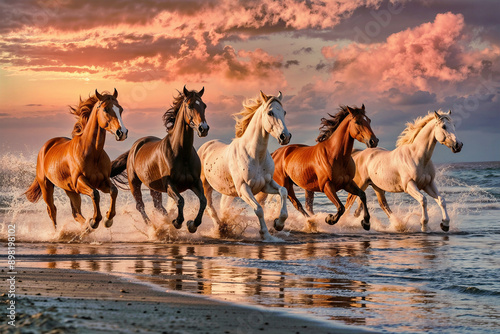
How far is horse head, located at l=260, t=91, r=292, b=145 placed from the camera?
36.7 feet

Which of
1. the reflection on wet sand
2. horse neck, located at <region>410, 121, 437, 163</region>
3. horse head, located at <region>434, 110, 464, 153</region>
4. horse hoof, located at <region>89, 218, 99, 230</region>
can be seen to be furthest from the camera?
horse neck, located at <region>410, 121, 437, 163</region>

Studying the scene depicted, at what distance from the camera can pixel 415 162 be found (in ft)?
49.5

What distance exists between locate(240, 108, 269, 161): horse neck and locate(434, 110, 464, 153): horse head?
4.43m

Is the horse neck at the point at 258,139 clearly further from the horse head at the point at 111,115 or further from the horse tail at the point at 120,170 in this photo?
the horse tail at the point at 120,170

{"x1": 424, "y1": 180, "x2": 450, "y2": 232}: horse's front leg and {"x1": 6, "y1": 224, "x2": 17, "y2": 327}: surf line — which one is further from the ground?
{"x1": 424, "y1": 180, "x2": 450, "y2": 232}: horse's front leg

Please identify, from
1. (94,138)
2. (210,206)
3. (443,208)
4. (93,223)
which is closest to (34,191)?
(93,223)

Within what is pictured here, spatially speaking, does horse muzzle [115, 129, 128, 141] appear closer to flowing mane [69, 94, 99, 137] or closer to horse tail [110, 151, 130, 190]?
flowing mane [69, 94, 99, 137]

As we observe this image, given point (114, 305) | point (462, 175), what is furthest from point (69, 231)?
point (462, 175)

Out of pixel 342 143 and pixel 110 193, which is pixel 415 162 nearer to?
pixel 342 143

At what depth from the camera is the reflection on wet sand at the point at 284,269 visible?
6.36 meters

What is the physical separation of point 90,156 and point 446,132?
7082 millimetres

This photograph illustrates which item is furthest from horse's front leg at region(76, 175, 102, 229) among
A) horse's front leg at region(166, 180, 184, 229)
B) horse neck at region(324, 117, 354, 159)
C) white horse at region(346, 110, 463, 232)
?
white horse at region(346, 110, 463, 232)

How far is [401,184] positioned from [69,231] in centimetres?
688

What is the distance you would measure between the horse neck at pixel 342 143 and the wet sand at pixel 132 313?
720 centimetres
